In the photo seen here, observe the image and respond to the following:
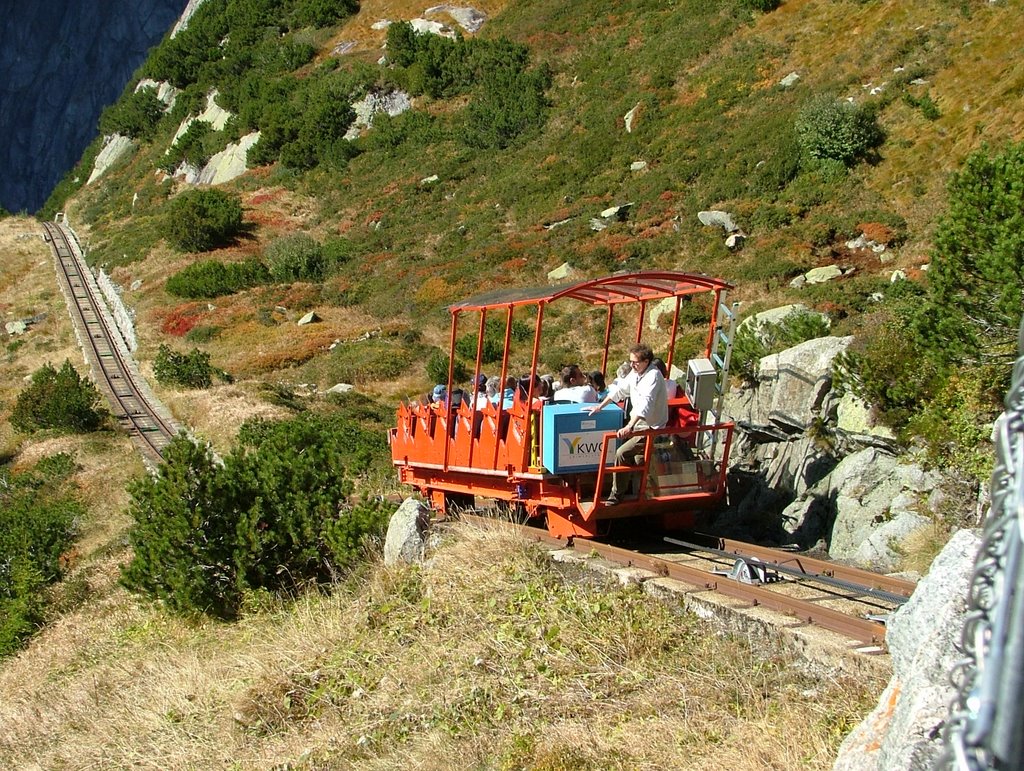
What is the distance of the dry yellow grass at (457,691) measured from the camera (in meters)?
5.34

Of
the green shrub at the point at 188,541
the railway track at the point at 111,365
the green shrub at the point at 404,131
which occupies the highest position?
the green shrub at the point at 404,131

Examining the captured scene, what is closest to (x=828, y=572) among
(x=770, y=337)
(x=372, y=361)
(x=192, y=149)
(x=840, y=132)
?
(x=770, y=337)

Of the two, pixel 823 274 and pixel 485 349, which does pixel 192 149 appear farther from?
pixel 823 274

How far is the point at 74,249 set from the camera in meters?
58.1

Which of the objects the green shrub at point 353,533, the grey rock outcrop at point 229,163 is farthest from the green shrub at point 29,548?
the grey rock outcrop at point 229,163

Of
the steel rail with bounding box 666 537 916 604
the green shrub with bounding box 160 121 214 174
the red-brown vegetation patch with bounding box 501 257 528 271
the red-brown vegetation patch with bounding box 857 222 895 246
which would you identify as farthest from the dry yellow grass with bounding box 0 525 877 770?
the green shrub with bounding box 160 121 214 174

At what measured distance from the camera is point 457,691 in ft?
21.4

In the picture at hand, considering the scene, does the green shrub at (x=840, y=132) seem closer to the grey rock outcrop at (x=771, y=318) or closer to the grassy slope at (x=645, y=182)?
the grassy slope at (x=645, y=182)

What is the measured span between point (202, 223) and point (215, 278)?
7.18 meters

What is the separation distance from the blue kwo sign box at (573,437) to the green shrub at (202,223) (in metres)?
43.2

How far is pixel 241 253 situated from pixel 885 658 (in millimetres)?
46518

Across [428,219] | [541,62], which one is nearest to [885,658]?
[428,219]

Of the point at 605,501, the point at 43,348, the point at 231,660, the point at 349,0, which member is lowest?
the point at 43,348

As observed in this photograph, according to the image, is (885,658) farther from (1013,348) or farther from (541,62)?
(541,62)
